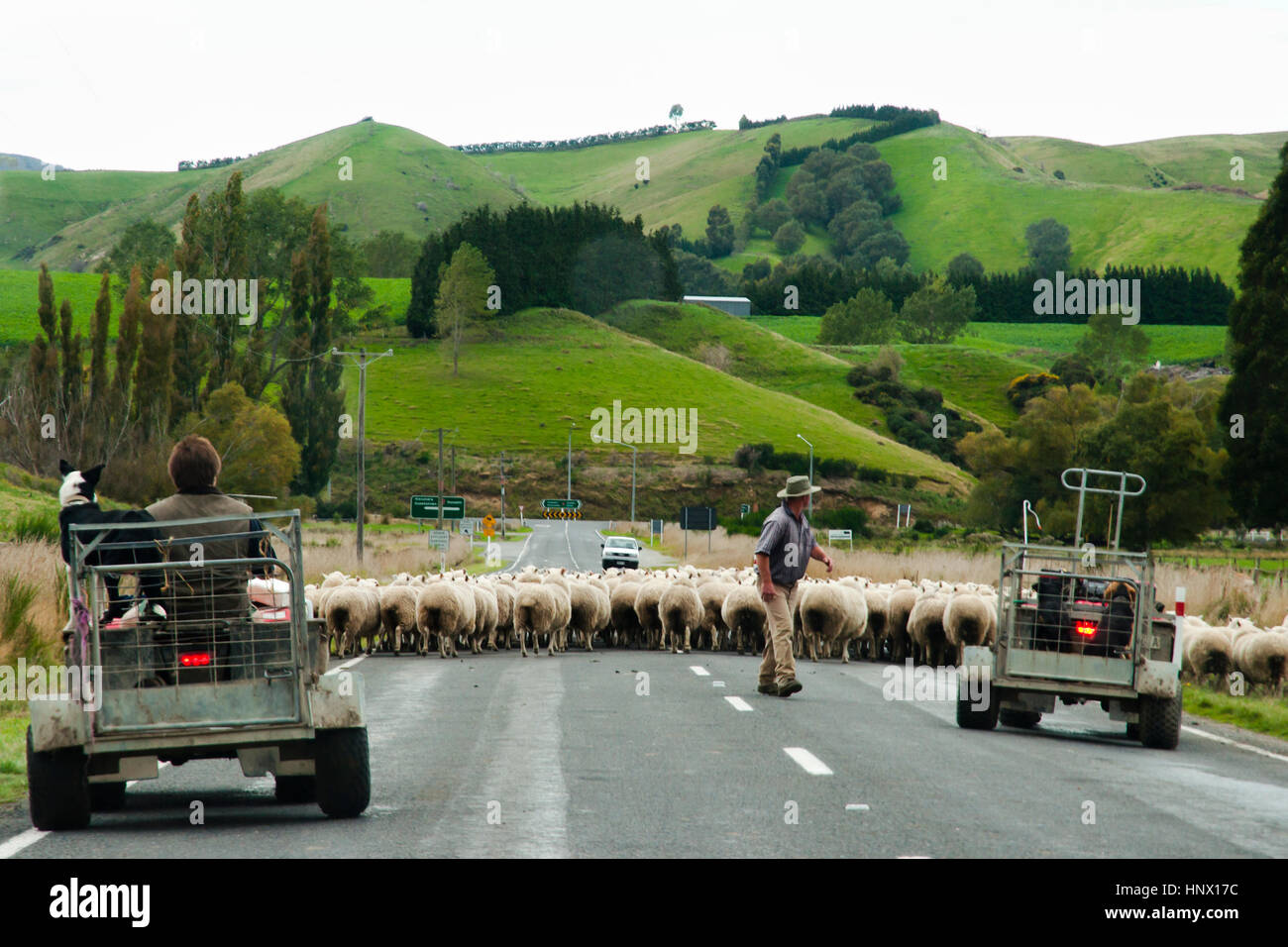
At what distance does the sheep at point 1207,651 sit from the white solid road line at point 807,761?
338 inches

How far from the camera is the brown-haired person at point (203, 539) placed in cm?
725

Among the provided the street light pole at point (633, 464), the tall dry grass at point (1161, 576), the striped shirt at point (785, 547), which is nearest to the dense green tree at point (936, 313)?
the street light pole at point (633, 464)

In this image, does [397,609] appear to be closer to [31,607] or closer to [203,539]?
[31,607]

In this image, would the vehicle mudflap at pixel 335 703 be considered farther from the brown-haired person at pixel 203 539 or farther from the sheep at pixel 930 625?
the sheep at pixel 930 625

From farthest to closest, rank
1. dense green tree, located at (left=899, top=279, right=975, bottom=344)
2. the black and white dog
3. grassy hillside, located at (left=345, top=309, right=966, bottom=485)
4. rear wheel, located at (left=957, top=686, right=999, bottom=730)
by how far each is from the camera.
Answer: dense green tree, located at (left=899, top=279, right=975, bottom=344), grassy hillside, located at (left=345, top=309, right=966, bottom=485), rear wheel, located at (left=957, top=686, right=999, bottom=730), the black and white dog

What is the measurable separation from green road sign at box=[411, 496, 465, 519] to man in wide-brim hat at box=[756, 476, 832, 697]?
36563mm

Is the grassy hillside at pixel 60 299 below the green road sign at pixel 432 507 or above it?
above

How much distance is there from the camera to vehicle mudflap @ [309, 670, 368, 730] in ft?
23.9

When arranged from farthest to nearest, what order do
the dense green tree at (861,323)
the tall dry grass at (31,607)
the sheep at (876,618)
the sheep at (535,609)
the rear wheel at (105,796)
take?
the dense green tree at (861,323) < the sheep at (876,618) < the sheep at (535,609) < the tall dry grass at (31,607) < the rear wheel at (105,796)

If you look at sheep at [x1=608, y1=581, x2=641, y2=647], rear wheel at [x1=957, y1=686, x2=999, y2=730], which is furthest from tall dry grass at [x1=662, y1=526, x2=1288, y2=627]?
rear wheel at [x1=957, y1=686, x2=999, y2=730]


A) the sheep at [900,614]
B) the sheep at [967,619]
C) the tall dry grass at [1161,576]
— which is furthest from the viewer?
the tall dry grass at [1161,576]

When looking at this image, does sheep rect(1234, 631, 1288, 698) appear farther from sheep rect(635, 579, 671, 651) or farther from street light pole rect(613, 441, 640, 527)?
street light pole rect(613, 441, 640, 527)

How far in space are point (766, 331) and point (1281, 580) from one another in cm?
12540

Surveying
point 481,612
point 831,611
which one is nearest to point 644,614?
point 481,612
